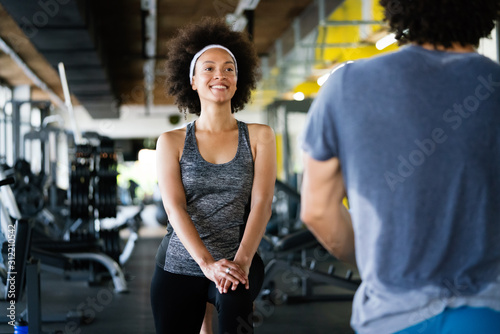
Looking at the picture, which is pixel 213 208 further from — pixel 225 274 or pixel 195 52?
pixel 195 52

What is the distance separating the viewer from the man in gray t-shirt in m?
0.78

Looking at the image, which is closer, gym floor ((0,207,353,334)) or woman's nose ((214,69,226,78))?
woman's nose ((214,69,226,78))

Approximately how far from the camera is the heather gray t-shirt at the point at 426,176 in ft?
2.56

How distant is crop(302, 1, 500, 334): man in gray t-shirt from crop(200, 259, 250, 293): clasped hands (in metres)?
0.58

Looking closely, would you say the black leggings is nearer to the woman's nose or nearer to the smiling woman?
the smiling woman

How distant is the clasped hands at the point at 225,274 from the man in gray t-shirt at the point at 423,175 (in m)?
0.58

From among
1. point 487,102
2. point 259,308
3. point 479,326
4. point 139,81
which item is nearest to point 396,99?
point 487,102

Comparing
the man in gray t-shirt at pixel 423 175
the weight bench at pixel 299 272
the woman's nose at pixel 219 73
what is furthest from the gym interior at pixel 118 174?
the woman's nose at pixel 219 73

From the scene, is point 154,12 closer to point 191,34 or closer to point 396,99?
point 191,34

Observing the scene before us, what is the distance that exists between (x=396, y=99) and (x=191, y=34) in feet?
3.32

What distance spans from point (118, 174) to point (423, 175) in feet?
15.3

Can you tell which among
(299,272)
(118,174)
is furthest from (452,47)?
(118,174)

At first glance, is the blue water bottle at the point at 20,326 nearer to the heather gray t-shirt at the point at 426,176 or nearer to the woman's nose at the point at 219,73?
the woman's nose at the point at 219,73

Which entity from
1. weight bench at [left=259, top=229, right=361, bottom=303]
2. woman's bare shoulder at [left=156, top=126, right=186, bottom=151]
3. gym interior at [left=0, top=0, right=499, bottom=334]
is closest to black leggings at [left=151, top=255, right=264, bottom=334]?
woman's bare shoulder at [left=156, top=126, right=186, bottom=151]
